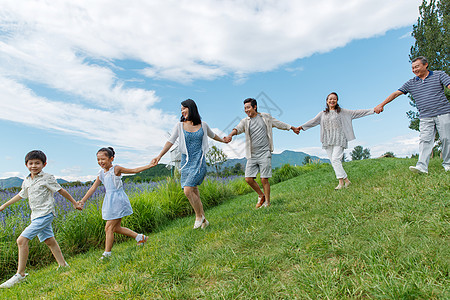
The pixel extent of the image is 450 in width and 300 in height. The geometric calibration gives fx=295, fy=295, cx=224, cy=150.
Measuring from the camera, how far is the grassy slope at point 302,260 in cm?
235

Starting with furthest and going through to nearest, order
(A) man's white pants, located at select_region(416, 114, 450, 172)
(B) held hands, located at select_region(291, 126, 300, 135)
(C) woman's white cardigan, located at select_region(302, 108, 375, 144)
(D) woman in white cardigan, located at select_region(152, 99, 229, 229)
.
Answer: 1. (B) held hands, located at select_region(291, 126, 300, 135)
2. (C) woman's white cardigan, located at select_region(302, 108, 375, 144)
3. (A) man's white pants, located at select_region(416, 114, 450, 172)
4. (D) woman in white cardigan, located at select_region(152, 99, 229, 229)

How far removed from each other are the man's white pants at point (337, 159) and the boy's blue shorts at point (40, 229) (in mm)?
5628

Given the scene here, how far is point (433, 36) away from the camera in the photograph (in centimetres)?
1730

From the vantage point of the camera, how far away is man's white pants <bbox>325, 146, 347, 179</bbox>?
6.51 m

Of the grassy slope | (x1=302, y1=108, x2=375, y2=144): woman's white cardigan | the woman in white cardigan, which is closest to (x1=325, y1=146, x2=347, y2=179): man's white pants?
(x1=302, y1=108, x2=375, y2=144): woman's white cardigan

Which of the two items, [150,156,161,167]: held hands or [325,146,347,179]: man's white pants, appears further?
[325,146,347,179]: man's white pants

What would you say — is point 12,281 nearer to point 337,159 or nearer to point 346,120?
point 337,159

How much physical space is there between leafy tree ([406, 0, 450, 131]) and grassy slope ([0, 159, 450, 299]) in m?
15.9

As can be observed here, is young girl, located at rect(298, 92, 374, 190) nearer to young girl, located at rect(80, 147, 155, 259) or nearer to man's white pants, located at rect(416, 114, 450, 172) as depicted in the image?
man's white pants, located at rect(416, 114, 450, 172)

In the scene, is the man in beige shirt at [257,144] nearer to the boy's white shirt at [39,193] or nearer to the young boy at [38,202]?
the young boy at [38,202]

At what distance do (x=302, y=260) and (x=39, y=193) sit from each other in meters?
4.32

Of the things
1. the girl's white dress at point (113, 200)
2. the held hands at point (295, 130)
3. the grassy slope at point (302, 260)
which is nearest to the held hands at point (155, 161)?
the girl's white dress at point (113, 200)

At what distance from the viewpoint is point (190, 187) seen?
478 cm

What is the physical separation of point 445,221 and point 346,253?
4.57 feet
